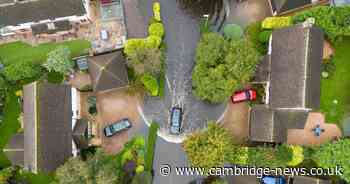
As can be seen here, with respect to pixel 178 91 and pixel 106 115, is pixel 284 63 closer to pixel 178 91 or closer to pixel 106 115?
pixel 178 91

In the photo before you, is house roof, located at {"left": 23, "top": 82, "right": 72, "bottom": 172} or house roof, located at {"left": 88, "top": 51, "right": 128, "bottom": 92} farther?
house roof, located at {"left": 88, "top": 51, "right": 128, "bottom": 92}

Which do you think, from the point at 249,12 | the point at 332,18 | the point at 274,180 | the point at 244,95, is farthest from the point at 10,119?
the point at 332,18

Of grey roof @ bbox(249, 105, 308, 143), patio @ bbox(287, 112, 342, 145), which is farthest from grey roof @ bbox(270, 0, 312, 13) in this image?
patio @ bbox(287, 112, 342, 145)

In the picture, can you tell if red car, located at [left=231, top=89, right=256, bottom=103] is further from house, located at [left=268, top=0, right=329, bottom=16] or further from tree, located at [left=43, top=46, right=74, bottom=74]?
tree, located at [left=43, top=46, right=74, bottom=74]

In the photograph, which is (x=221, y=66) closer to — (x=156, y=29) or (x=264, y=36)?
(x=264, y=36)

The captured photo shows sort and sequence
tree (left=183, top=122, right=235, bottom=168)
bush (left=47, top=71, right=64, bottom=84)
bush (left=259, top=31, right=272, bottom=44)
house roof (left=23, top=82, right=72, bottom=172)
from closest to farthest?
tree (left=183, top=122, right=235, bottom=168) < house roof (left=23, top=82, right=72, bottom=172) < bush (left=259, top=31, right=272, bottom=44) < bush (left=47, top=71, right=64, bottom=84)
